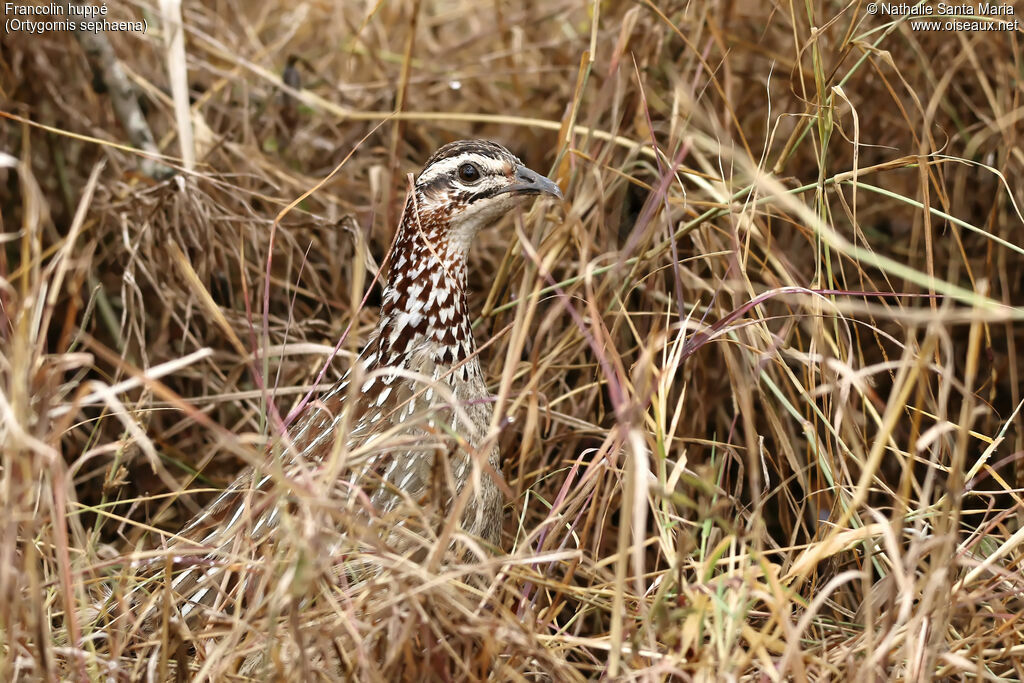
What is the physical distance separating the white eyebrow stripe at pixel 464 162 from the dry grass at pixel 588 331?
0.23 metres

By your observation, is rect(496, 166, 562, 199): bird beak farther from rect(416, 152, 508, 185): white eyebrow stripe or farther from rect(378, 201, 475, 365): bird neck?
rect(378, 201, 475, 365): bird neck

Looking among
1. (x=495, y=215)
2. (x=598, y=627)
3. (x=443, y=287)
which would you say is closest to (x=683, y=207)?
(x=495, y=215)

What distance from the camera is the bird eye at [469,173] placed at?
3.08 meters

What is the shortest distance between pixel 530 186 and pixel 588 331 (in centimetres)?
59

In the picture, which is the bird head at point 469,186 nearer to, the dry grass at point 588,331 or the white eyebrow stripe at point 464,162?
the white eyebrow stripe at point 464,162

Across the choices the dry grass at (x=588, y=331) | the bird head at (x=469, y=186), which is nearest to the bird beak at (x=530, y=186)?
the bird head at (x=469, y=186)

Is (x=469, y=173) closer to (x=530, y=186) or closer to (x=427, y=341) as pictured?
(x=530, y=186)

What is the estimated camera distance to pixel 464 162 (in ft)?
→ 10.1

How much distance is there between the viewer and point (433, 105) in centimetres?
466

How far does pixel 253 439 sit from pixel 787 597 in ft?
3.49

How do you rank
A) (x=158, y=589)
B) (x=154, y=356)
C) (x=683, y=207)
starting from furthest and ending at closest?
(x=154, y=356) < (x=683, y=207) < (x=158, y=589)

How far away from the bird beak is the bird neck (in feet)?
0.71

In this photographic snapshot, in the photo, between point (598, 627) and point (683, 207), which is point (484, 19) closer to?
point (683, 207)

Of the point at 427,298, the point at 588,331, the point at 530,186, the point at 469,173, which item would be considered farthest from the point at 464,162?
the point at 588,331
